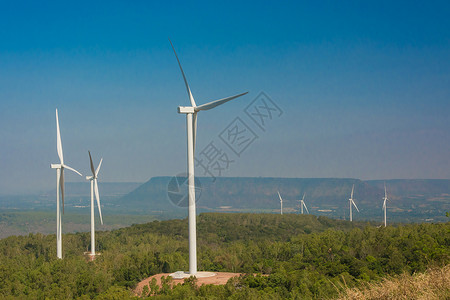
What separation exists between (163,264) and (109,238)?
61347 mm

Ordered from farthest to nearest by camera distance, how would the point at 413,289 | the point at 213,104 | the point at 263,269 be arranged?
the point at 263,269
the point at 213,104
the point at 413,289

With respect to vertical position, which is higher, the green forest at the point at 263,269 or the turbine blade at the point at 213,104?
the turbine blade at the point at 213,104

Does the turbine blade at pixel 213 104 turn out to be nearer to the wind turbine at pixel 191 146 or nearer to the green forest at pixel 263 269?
the wind turbine at pixel 191 146

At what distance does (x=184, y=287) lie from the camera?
111 ft

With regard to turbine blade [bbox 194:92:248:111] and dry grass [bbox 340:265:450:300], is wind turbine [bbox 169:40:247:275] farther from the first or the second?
dry grass [bbox 340:265:450:300]

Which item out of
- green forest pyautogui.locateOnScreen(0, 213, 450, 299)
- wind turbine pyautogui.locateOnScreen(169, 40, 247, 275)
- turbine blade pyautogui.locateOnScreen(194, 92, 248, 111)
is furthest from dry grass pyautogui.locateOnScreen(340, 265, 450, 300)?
wind turbine pyautogui.locateOnScreen(169, 40, 247, 275)

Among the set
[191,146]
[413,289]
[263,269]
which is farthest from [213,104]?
[413,289]

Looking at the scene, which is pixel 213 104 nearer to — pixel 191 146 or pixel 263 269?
pixel 191 146

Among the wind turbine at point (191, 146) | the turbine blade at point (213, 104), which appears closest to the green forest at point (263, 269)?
the wind turbine at point (191, 146)

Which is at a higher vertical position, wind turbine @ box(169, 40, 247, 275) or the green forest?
wind turbine @ box(169, 40, 247, 275)

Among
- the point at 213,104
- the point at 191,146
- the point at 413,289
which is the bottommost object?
the point at 413,289

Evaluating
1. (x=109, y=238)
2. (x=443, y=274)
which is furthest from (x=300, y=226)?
(x=443, y=274)

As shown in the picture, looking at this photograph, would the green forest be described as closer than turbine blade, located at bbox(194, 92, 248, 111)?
Yes

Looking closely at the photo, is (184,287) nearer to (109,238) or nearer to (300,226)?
(109,238)
